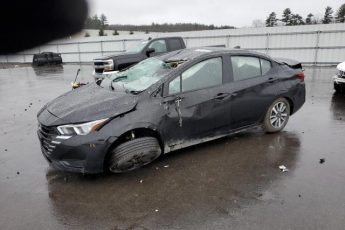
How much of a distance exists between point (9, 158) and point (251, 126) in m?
3.94

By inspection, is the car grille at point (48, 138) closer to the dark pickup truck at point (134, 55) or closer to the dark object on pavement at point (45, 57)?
the dark object on pavement at point (45, 57)

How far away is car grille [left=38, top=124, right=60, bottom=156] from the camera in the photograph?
14.0 ft

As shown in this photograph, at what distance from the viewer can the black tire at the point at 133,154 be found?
4348 mm

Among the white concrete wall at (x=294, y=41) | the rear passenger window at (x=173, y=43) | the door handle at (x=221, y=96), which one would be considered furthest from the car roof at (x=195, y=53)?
the white concrete wall at (x=294, y=41)

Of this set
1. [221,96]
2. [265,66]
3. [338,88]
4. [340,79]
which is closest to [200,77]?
[221,96]

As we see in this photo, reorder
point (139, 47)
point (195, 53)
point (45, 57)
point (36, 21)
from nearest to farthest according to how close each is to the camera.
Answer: point (36, 21) < point (45, 57) < point (195, 53) < point (139, 47)

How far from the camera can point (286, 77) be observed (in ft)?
19.8

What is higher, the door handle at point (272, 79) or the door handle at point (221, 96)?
the door handle at point (272, 79)

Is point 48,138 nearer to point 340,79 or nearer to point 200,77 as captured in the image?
point 200,77

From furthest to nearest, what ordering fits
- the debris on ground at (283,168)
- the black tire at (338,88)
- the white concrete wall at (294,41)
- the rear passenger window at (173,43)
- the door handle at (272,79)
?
1. the white concrete wall at (294,41)
2. the rear passenger window at (173,43)
3. the black tire at (338,88)
4. the door handle at (272,79)
5. the debris on ground at (283,168)

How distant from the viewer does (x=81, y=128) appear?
4230 mm

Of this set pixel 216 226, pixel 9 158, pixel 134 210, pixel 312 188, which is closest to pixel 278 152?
pixel 312 188

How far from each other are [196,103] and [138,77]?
3.47ft

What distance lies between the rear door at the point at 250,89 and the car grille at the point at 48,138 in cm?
269
